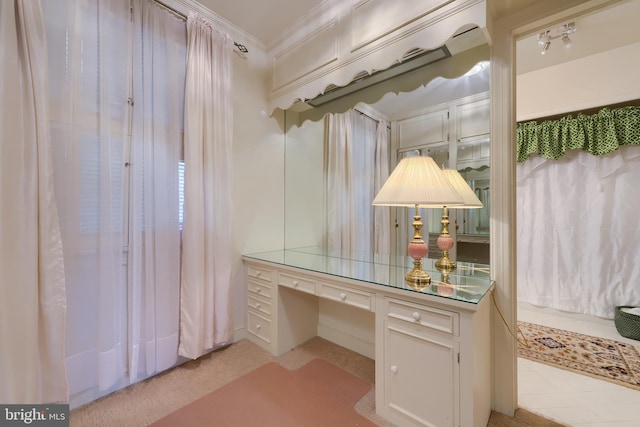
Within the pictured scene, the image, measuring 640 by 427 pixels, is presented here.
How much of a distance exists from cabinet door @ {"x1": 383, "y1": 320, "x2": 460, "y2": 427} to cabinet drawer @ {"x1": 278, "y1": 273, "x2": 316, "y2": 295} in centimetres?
59

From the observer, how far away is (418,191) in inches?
51.3

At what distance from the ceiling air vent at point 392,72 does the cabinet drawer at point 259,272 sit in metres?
1.66

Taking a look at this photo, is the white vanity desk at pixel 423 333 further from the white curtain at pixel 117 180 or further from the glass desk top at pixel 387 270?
the white curtain at pixel 117 180

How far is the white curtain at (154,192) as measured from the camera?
5.42ft

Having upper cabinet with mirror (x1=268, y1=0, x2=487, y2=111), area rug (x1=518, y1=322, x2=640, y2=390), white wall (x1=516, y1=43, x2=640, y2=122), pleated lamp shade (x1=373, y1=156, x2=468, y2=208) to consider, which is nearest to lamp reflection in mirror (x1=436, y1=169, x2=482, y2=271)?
pleated lamp shade (x1=373, y1=156, x2=468, y2=208)

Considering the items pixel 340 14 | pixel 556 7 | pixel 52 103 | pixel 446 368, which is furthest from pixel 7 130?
pixel 556 7

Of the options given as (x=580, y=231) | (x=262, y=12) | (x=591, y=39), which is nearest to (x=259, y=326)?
(x=262, y=12)

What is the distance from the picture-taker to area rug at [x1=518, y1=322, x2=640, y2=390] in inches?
71.2

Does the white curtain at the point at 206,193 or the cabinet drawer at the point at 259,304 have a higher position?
the white curtain at the point at 206,193

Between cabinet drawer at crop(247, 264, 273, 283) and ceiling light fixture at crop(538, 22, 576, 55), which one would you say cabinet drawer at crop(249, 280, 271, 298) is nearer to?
cabinet drawer at crop(247, 264, 273, 283)

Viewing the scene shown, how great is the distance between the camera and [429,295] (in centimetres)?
124

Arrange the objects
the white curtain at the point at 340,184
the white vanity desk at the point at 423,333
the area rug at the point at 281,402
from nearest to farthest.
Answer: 1. the white vanity desk at the point at 423,333
2. the area rug at the point at 281,402
3. the white curtain at the point at 340,184

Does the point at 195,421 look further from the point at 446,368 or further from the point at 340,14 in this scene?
the point at 340,14

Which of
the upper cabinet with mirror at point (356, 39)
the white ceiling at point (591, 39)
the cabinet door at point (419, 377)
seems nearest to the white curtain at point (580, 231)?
the white ceiling at point (591, 39)
